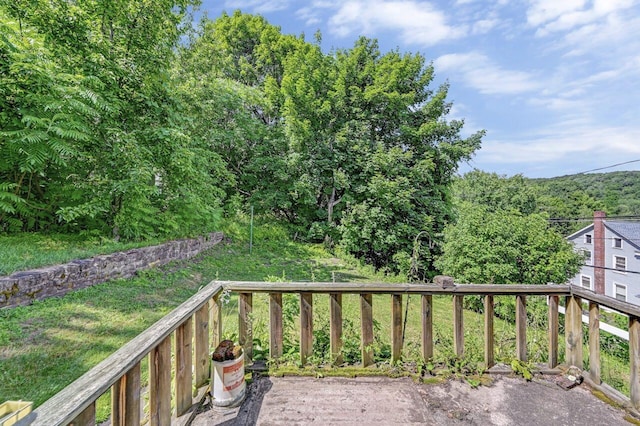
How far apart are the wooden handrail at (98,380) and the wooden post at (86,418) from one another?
0.02 m

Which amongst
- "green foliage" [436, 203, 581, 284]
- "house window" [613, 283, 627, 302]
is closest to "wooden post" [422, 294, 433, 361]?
"green foliage" [436, 203, 581, 284]

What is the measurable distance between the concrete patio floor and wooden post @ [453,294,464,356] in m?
0.26

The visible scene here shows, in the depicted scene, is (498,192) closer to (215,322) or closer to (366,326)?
(366,326)

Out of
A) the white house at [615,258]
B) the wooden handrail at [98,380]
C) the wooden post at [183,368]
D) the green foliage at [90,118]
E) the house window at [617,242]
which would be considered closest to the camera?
the wooden handrail at [98,380]

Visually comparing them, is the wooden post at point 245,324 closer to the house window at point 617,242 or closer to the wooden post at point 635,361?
the wooden post at point 635,361

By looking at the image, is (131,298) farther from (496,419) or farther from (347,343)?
(496,419)

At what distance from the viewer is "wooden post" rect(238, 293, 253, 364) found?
2.32m

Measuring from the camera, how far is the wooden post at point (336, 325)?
2.32 m

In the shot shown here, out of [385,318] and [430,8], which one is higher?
[430,8]

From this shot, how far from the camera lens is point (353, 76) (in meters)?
13.3

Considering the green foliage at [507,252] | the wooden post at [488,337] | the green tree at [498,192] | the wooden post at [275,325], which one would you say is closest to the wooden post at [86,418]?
the wooden post at [275,325]

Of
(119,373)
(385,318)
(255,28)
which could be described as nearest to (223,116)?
(255,28)

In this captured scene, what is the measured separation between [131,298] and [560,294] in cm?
525

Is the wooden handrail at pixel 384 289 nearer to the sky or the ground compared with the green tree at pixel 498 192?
nearer to the ground
